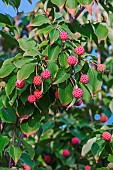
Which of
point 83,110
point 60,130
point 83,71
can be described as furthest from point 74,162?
point 83,71

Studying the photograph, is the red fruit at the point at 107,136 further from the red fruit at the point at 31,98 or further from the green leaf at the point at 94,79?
the red fruit at the point at 31,98

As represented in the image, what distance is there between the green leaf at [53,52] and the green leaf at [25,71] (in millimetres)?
81

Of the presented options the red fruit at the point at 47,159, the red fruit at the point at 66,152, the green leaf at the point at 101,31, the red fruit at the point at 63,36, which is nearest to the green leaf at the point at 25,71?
the red fruit at the point at 63,36

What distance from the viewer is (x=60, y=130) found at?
2.68 meters

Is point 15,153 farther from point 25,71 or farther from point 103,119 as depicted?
point 103,119

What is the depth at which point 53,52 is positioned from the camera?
1.56m

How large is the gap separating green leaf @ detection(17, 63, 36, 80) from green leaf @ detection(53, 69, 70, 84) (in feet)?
0.26

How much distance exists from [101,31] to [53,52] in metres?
0.31

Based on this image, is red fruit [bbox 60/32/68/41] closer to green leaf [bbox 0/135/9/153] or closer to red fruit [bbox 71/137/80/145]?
green leaf [bbox 0/135/9/153]

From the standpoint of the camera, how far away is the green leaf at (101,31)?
1.78 meters

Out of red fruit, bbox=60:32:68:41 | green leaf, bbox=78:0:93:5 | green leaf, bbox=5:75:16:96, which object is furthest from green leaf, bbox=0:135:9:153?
green leaf, bbox=78:0:93:5

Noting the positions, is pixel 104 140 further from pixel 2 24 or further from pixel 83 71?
pixel 2 24

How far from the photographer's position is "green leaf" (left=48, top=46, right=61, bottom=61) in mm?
1552

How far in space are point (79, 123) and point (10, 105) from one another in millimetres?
931
